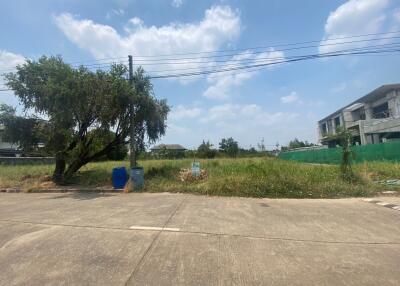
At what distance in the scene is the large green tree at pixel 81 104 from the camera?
46.2ft

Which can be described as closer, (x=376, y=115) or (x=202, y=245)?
(x=202, y=245)

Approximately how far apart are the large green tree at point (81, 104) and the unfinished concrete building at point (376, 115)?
74.7 ft

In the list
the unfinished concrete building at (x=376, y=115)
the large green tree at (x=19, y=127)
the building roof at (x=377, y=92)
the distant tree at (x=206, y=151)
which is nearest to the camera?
the large green tree at (x=19, y=127)

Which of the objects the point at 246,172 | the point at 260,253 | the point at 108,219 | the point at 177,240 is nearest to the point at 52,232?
the point at 108,219

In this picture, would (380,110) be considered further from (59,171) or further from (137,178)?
(59,171)

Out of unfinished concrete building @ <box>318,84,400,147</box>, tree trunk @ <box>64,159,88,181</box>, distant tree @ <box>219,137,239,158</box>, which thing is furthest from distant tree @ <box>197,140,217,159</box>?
tree trunk @ <box>64,159,88,181</box>

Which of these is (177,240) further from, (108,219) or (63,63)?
(63,63)

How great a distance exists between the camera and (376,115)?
48188mm

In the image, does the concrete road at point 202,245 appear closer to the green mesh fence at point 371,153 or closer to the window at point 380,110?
the green mesh fence at point 371,153

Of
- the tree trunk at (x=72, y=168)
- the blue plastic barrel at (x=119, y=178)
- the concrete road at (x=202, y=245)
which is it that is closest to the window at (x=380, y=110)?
the blue plastic barrel at (x=119, y=178)

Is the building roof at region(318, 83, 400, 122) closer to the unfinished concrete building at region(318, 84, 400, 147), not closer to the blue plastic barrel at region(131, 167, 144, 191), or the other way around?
the unfinished concrete building at region(318, 84, 400, 147)

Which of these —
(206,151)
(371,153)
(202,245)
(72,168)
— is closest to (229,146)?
(206,151)

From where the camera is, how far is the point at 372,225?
6742mm

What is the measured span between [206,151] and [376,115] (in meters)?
31.6
